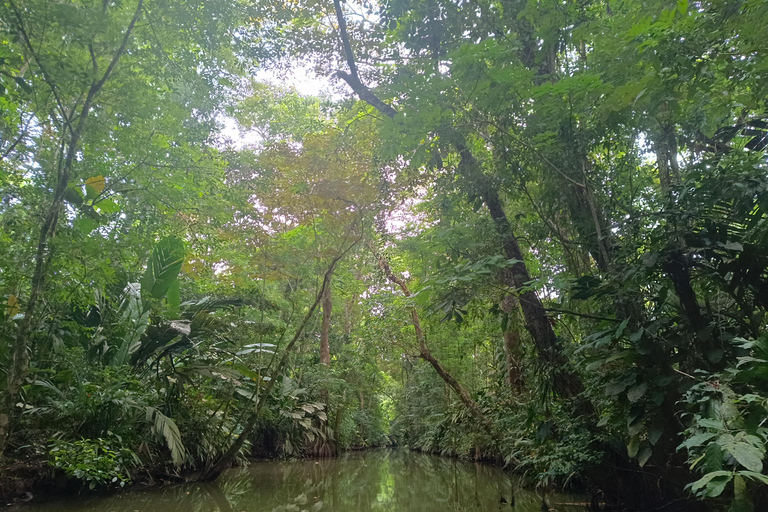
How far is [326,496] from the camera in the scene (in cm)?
504

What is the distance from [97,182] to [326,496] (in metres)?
4.29

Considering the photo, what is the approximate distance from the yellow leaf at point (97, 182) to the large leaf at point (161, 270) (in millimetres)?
1277

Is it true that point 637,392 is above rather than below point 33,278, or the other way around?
below

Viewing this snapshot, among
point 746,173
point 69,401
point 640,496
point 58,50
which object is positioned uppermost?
point 58,50

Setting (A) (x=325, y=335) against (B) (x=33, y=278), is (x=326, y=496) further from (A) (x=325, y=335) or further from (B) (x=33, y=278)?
(A) (x=325, y=335)

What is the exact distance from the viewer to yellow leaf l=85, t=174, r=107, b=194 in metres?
4.37

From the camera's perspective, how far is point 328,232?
23.6 feet

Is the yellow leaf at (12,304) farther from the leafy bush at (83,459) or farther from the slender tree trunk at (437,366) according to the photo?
the slender tree trunk at (437,366)

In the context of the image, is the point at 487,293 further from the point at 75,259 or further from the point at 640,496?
the point at 75,259

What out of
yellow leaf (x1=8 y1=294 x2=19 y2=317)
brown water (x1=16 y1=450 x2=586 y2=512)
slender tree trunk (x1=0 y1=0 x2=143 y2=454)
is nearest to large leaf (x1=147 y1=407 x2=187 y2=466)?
brown water (x1=16 y1=450 x2=586 y2=512)

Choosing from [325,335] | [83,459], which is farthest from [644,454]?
[325,335]

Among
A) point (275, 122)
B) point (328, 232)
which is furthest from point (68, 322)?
point (275, 122)

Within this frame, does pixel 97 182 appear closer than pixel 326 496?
Yes

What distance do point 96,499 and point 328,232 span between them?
14.7 feet
